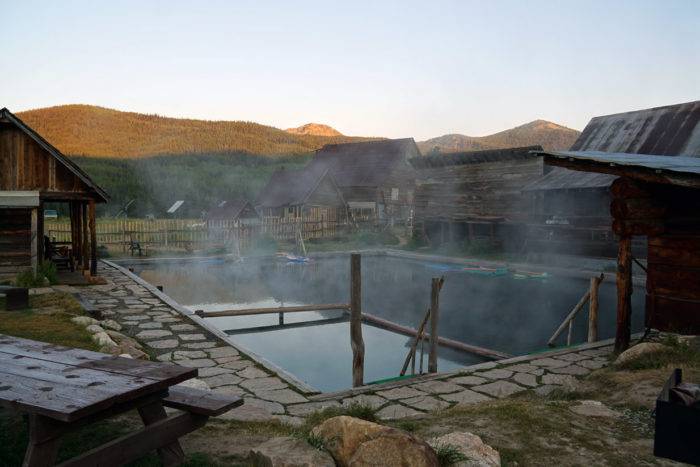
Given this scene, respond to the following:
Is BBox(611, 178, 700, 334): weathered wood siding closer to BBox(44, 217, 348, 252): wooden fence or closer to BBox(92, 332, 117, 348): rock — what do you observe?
BBox(92, 332, 117, 348): rock

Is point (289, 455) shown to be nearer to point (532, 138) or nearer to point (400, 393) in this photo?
point (400, 393)

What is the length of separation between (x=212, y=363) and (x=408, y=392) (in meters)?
2.94

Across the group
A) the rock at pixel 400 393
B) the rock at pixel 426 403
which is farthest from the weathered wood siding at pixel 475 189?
the rock at pixel 426 403

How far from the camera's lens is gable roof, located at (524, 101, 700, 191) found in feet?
63.5

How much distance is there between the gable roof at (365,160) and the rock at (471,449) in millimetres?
35410

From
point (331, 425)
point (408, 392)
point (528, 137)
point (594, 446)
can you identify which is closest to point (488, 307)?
point (408, 392)

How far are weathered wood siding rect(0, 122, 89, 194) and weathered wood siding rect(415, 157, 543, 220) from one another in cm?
1919

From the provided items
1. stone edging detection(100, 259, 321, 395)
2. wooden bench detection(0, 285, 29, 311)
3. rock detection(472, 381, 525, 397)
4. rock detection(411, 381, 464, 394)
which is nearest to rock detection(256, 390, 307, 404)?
stone edging detection(100, 259, 321, 395)

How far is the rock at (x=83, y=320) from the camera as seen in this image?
8.65m

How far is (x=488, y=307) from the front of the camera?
1536 centimetres

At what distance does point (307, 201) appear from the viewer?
35000 mm

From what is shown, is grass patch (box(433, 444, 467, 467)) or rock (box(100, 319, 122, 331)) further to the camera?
rock (box(100, 319, 122, 331))

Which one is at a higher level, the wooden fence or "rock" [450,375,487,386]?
the wooden fence

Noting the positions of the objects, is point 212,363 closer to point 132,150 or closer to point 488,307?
point 488,307
